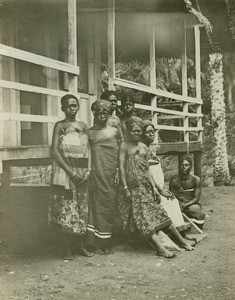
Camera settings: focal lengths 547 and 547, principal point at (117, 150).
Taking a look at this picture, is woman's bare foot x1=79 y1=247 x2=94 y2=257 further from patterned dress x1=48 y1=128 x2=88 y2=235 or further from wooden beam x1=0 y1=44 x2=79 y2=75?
wooden beam x1=0 y1=44 x2=79 y2=75

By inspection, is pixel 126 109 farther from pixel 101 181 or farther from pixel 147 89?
pixel 147 89

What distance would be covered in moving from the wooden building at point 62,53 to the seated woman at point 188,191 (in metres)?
1.48

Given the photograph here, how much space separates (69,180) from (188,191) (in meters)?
2.52

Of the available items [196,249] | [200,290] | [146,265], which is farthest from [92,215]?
[200,290]

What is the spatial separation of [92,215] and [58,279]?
131cm

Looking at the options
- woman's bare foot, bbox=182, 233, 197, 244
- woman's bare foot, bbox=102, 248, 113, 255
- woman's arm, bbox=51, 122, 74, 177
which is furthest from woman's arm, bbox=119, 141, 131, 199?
woman's bare foot, bbox=182, 233, 197, 244

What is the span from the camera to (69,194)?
592cm

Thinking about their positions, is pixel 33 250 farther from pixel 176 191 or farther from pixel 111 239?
pixel 176 191

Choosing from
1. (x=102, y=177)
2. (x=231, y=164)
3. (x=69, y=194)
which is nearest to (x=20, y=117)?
(x=69, y=194)

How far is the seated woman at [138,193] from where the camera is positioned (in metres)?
6.44

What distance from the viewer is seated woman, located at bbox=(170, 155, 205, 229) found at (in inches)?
304

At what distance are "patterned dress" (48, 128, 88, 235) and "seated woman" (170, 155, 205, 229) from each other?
2.16 metres

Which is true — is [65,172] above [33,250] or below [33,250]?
above

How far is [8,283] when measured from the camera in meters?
4.98
